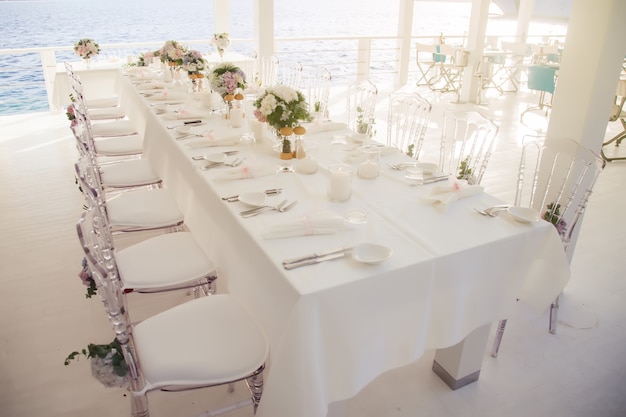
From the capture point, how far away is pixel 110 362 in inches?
53.7

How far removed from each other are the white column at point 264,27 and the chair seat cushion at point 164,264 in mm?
4890

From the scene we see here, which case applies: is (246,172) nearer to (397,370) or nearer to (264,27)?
(397,370)

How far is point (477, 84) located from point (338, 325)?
7492mm

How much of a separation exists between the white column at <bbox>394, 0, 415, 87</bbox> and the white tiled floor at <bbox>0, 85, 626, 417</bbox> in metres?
6.07

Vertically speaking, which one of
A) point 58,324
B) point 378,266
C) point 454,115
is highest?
point 454,115

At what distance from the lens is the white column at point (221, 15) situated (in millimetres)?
7348

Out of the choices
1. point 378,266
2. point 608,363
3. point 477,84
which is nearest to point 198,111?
point 378,266

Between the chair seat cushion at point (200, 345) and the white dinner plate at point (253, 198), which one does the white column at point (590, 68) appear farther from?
the chair seat cushion at point (200, 345)

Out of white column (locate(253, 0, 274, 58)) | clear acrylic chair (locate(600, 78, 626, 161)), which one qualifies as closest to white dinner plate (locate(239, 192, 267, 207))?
clear acrylic chair (locate(600, 78, 626, 161))

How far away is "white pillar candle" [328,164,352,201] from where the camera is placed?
1.97 meters

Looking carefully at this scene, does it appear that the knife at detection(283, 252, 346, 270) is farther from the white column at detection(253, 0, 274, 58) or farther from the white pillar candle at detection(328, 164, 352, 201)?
the white column at detection(253, 0, 274, 58)

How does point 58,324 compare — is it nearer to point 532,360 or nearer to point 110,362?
point 110,362

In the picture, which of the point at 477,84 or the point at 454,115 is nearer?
the point at 454,115

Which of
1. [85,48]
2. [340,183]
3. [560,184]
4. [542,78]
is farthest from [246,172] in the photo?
[542,78]
